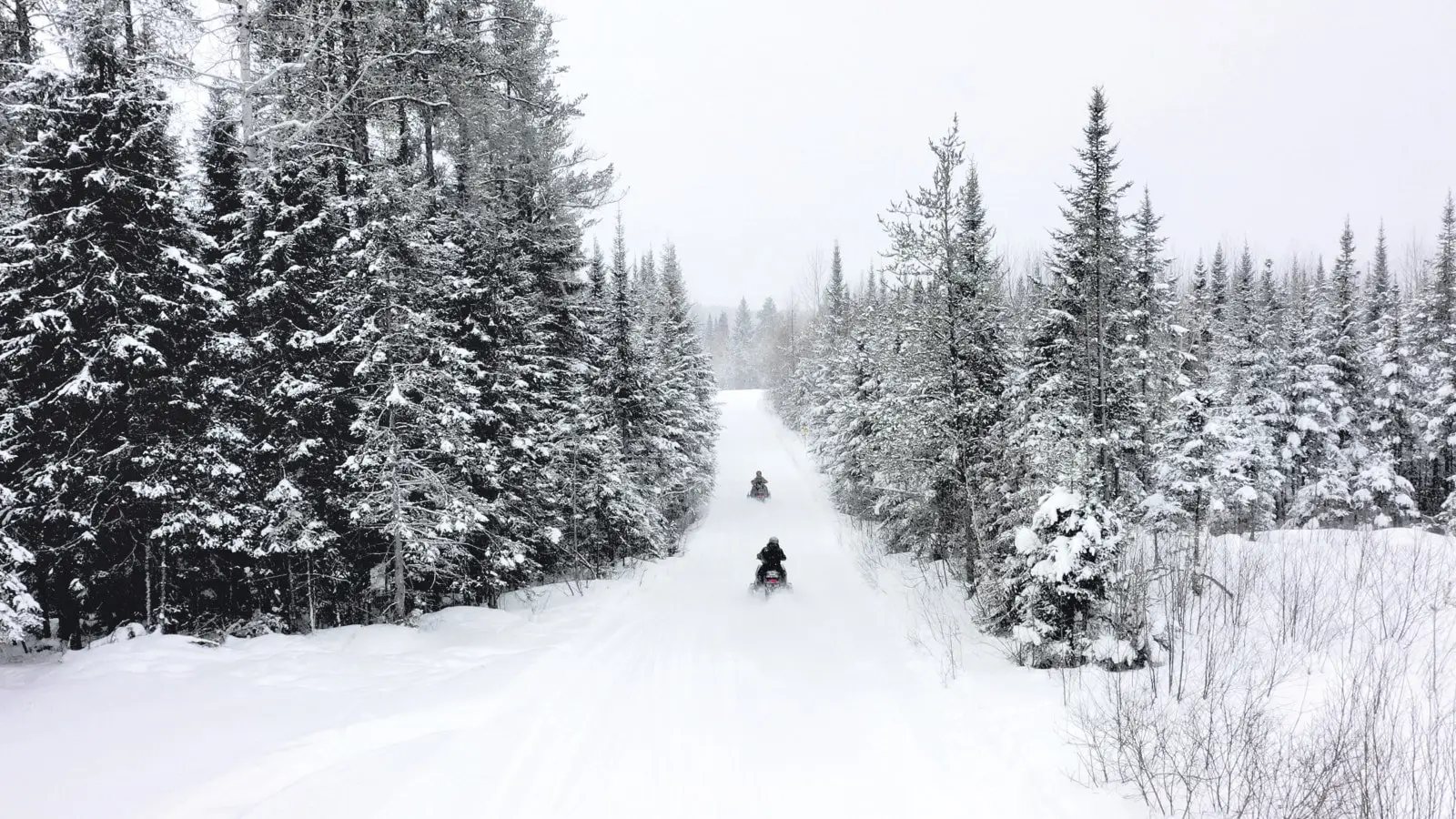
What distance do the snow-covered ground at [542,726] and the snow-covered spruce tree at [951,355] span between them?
3.59 metres

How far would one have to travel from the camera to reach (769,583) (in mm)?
13672

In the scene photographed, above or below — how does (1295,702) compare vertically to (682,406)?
below

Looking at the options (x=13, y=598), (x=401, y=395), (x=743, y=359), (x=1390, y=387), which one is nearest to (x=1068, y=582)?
(x=401, y=395)

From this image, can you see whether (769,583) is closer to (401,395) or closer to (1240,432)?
(401,395)

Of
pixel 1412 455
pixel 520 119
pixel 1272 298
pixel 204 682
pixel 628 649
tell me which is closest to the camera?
pixel 204 682

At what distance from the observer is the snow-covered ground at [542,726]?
15.8 ft

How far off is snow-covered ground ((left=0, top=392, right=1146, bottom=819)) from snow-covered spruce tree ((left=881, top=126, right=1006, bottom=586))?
11.8ft

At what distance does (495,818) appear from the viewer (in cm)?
459

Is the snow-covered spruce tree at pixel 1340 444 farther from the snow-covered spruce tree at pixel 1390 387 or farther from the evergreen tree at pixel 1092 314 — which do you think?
the evergreen tree at pixel 1092 314

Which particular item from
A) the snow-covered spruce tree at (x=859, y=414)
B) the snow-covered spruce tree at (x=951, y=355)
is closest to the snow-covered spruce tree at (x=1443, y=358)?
the snow-covered spruce tree at (x=859, y=414)

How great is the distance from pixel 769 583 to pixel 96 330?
12.2m

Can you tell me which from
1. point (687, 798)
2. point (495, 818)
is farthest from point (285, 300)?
point (687, 798)

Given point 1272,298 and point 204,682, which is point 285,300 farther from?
point 1272,298

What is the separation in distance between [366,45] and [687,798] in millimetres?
13514
